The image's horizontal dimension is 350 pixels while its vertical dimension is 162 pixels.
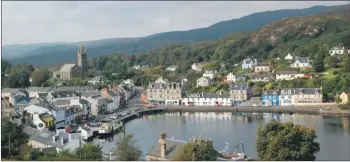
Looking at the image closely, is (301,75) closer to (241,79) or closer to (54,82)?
(241,79)

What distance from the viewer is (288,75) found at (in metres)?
17.2

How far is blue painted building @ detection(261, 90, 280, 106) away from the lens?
1491 centimetres

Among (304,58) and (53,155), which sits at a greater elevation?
(304,58)

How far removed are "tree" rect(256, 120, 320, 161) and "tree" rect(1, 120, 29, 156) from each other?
3.31 meters

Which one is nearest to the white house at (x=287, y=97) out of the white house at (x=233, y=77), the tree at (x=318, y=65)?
the tree at (x=318, y=65)

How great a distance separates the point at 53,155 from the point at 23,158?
0.38 m

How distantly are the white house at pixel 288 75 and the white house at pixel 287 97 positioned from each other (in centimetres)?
222

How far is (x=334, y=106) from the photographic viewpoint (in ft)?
44.9

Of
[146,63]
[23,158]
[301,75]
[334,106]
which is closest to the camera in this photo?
[23,158]

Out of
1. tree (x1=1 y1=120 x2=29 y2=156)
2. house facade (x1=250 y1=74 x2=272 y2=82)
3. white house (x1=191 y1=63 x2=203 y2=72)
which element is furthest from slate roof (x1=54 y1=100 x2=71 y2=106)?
white house (x1=191 y1=63 x2=203 y2=72)

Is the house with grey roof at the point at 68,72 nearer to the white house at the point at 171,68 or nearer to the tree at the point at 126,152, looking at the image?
the white house at the point at 171,68

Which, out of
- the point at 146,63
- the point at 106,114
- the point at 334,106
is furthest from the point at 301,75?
the point at 146,63

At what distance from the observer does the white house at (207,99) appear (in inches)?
614

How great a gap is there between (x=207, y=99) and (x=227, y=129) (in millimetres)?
4599
